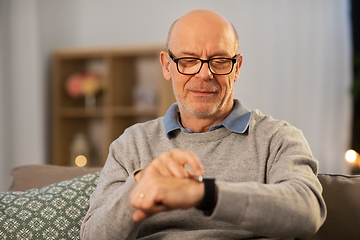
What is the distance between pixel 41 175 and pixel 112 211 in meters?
0.75

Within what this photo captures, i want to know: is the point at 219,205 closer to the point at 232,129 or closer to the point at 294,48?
the point at 232,129

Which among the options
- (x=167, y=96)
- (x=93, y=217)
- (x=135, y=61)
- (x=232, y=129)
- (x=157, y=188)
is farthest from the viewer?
(x=135, y=61)

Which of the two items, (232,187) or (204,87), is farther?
(204,87)

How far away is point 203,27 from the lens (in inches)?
54.9

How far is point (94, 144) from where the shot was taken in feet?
13.6

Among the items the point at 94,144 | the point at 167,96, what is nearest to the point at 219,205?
the point at 167,96

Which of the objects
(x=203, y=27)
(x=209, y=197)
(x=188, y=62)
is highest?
(x=203, y=27)

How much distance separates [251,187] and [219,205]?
0.10 meters

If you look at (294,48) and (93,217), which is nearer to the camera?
(93,217)

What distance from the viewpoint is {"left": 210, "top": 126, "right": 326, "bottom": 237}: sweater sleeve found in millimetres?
848

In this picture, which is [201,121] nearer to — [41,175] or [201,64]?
[201,64]

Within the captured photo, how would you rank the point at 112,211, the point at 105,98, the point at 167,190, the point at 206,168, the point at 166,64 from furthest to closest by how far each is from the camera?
1. the point at 105,98
2. the point at 166,64
3. the point at 206,168
4. the point at 112,211
5. the point at 167,190

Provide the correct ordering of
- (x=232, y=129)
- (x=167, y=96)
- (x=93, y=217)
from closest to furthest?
1. (x=93, y=217)
2. (x=232, y=129)
3. (x=167, y=96)

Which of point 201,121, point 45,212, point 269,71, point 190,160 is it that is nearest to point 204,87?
point 201,121
